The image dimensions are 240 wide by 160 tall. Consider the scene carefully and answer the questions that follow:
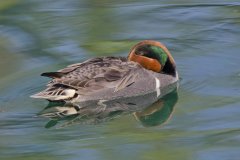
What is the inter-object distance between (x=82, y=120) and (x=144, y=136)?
799 millimetres

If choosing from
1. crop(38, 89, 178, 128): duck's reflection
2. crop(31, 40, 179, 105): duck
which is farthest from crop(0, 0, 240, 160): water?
crop(31, 40, 179, 105): duck

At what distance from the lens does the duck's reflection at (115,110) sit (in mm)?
7992

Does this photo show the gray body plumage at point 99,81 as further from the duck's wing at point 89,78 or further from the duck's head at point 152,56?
the duck's head at point 152,56

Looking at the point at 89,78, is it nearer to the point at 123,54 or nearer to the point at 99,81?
the point at 99,81

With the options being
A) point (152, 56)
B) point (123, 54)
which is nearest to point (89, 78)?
point (152, 56)

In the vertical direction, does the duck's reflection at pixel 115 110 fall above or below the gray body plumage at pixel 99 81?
below

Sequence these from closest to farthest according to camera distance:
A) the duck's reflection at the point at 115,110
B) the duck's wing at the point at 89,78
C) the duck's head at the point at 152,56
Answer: the duck's reflection at the point at 115,110 → the duck's wing at the point at 89,78 → the duck's head at the point at 152,56

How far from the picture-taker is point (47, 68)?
9.33 m

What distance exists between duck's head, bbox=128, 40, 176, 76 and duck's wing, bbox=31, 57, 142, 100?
0.71ft

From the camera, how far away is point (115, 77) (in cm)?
852

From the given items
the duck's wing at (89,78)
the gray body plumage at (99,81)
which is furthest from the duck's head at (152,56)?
the duck's wing at (89,78)

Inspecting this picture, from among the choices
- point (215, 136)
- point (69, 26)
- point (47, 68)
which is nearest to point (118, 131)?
point (215, 136)

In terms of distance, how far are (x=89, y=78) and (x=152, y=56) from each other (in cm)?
77

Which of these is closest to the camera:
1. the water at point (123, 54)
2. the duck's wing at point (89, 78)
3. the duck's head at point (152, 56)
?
the water at point (123, 54)
